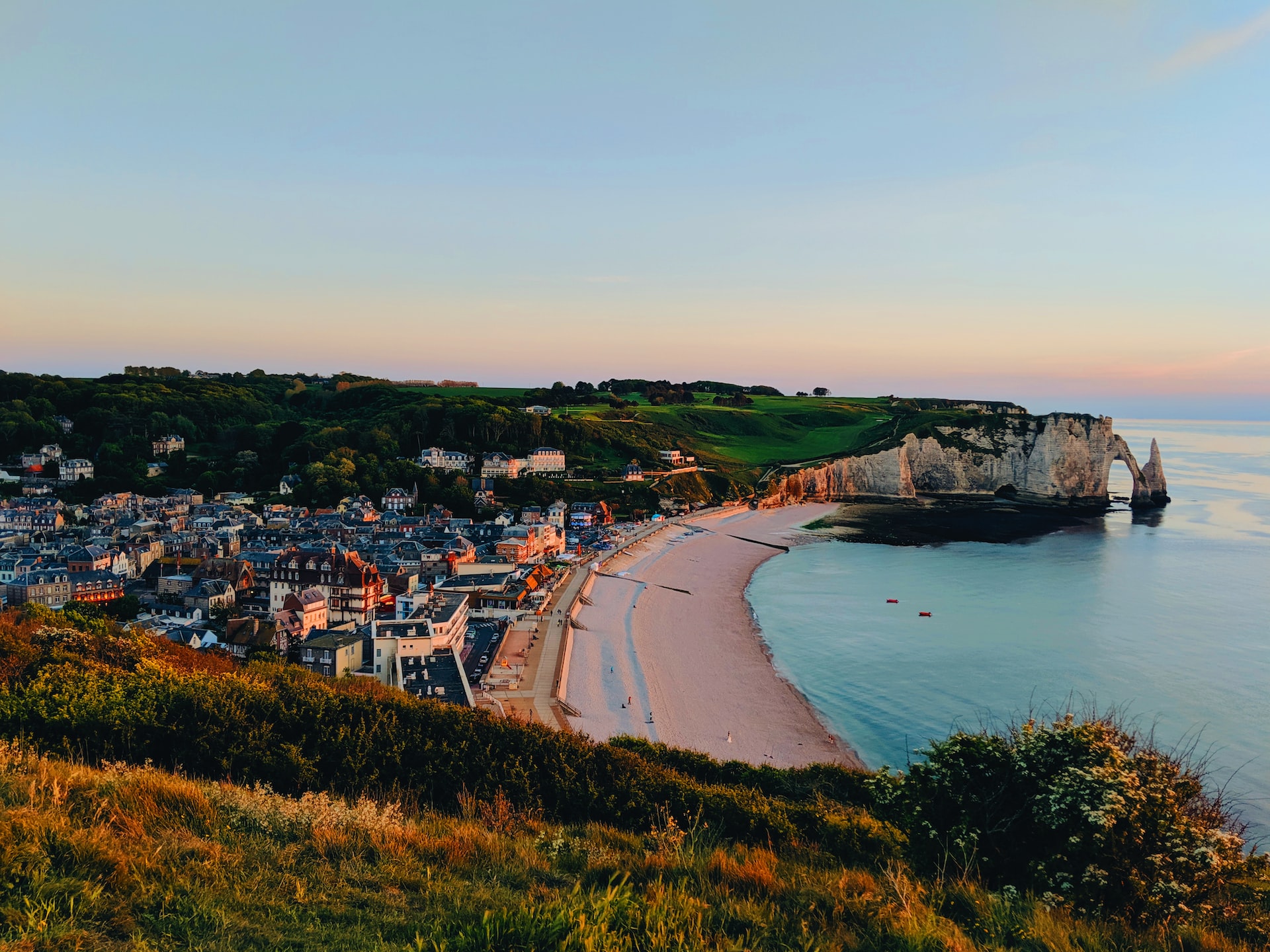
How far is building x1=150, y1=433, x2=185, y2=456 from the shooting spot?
87312 mm

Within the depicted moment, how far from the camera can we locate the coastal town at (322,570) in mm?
27141

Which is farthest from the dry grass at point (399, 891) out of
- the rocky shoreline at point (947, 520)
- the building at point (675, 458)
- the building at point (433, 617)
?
the building at point (675, 458)

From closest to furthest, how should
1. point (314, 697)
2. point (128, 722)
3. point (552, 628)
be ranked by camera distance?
point (128, 722)
point (314, 697)
point (552, 628)

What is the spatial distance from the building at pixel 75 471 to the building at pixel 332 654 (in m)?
68.7

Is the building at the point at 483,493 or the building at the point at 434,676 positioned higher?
the building at the point at 483,493

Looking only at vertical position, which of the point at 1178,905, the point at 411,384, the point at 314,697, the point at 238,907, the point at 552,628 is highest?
the point at 411,384

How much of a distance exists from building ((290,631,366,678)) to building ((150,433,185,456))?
74766 mm

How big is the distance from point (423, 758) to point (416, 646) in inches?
620

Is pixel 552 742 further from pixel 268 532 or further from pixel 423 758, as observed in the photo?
pixel 268 532

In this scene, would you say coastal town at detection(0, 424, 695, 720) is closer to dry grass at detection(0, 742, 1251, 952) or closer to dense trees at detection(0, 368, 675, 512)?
dense trees at detection(0, 368, 675, 512)

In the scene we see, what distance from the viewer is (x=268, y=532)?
56.5 metres

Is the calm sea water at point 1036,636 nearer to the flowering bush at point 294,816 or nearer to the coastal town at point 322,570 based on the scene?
the coastal town at point 322,570

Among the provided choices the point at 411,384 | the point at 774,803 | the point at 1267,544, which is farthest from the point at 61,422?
the point at 1267,544

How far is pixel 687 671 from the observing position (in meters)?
30.2
